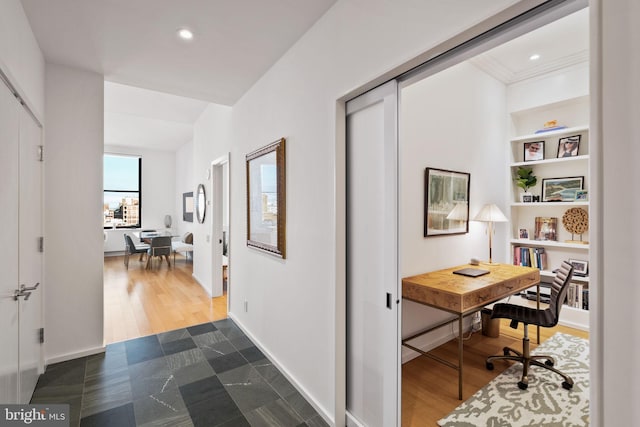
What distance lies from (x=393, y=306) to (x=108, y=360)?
280 centimetres

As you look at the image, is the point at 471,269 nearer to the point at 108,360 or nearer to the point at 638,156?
the point at 638,156

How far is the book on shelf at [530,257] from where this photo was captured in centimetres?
361

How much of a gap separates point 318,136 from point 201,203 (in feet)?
12.5

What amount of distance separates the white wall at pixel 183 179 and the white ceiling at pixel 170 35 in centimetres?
480

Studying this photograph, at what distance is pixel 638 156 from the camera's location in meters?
0.79

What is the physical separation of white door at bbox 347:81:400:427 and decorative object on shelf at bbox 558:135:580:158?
3.09 m

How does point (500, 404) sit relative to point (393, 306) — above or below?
below

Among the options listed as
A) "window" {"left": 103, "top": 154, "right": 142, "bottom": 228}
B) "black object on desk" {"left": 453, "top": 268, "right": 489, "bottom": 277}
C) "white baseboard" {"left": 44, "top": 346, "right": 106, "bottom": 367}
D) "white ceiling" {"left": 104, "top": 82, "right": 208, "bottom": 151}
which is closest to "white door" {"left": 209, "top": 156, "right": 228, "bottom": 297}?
"white ceiling" {"left": 104, "top": 82, "right": 208, "bottom": 151}

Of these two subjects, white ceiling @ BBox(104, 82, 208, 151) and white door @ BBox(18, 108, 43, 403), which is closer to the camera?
white door @ BBox(18, 108, 43, 403)

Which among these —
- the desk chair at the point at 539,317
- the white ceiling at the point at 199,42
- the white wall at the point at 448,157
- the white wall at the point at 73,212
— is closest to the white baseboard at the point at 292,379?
the white wall at the point at 448,157

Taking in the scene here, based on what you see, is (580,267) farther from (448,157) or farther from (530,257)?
(448,157)

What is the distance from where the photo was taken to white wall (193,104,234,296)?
404 cm

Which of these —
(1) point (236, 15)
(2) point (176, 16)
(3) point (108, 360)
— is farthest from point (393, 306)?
(3) point (108, 360)
